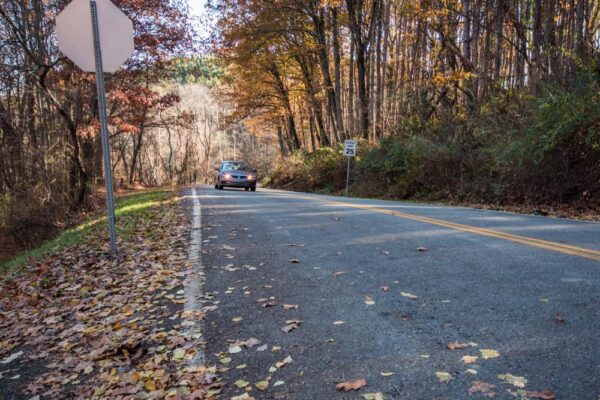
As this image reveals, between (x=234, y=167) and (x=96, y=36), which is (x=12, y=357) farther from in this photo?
(x=234, y=167)

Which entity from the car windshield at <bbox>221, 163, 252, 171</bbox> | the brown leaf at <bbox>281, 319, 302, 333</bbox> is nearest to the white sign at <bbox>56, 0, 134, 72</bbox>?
the brown leaf at <bbox>281, 319, 302, 333</bbox>

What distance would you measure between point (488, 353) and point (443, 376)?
1.36 feet

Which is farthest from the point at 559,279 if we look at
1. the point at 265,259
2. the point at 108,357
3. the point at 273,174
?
the point at 273,174

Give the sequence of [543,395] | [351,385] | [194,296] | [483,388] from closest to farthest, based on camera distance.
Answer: [543,395], [483,388], [351,385], [194,296]

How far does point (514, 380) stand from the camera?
2420mm

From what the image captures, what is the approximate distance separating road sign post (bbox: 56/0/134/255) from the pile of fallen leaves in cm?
165

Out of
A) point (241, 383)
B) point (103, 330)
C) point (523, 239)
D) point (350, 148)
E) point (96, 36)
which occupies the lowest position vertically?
point (103, 330)

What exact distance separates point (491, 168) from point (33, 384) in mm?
12657

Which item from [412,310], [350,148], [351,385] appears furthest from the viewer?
[350,148]

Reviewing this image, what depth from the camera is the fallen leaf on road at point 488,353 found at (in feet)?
8.84

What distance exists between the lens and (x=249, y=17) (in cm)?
2523

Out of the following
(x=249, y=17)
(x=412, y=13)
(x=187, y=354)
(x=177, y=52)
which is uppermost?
(x=249, y=17)

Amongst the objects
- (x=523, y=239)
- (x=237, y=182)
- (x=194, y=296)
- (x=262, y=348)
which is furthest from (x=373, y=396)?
(x=237, y=182)

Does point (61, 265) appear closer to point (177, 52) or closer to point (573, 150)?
point (573, 150)
